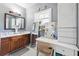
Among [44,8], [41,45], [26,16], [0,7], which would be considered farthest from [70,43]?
[0,7]

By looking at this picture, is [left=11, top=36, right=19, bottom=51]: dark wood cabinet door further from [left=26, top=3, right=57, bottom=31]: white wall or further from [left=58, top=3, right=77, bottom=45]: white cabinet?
[left=58, top=3, right=77, bottom=45]: white cabinet

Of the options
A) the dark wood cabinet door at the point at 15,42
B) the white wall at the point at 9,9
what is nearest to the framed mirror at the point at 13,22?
the white wall at the point at 9,9

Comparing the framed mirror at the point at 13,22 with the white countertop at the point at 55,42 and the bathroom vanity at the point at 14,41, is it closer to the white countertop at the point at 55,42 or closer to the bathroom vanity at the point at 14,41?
the bathroom vanity at the point at 14,41

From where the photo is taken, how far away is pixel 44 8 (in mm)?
1236

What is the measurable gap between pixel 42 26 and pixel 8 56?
72cm

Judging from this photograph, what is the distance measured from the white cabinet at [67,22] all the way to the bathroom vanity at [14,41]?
565mm

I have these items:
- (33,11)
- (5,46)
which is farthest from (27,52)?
(33,11)

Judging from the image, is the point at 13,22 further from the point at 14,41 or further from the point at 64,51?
the point at 64,51

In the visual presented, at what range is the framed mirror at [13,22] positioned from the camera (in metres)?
1.27

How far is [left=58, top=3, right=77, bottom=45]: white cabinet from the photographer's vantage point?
43.0 inches

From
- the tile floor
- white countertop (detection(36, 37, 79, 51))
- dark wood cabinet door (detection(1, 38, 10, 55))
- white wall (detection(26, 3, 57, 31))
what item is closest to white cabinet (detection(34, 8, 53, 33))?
white wall (detection(26, 3, 57, 31))

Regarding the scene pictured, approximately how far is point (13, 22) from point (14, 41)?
35 cm

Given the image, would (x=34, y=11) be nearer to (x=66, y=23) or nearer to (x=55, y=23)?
(x=55, y=23)

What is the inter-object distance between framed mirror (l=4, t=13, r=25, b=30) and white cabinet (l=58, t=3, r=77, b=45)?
625 millimetres
